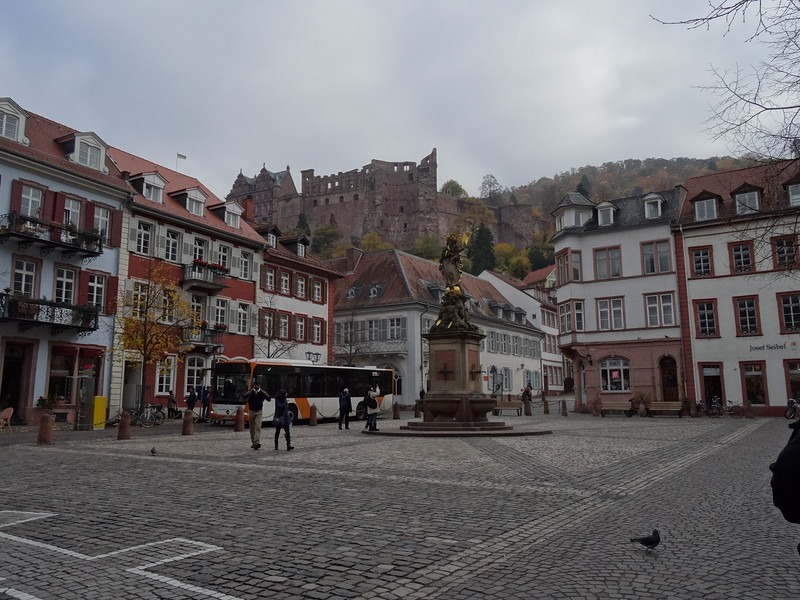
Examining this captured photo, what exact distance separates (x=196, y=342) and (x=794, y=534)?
102 feet

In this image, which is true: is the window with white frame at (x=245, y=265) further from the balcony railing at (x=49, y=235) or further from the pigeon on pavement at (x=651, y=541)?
the pigeon on pavement at (x=651, y=541)

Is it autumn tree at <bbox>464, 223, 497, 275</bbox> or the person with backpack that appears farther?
autumn tree at <bbox>464, 223, 497, 275</bbox>

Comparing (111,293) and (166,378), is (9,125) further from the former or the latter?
(166,378)

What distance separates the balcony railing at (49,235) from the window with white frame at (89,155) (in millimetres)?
4114

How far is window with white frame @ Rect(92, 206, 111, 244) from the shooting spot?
101 ft

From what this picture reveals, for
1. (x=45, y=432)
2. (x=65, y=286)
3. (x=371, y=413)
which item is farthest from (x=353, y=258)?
(x=45, y=432)

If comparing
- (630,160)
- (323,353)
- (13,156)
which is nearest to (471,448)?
(13,156)

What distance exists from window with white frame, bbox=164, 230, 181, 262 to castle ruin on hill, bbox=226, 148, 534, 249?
95.9m

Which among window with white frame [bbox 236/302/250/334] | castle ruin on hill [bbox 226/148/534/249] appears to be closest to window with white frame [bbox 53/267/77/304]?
window with white frame [bbox 236/302/250/334]

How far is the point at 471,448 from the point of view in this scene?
16.9 meters

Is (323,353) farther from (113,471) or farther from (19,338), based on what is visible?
(113,471)

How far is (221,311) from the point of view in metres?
37.5

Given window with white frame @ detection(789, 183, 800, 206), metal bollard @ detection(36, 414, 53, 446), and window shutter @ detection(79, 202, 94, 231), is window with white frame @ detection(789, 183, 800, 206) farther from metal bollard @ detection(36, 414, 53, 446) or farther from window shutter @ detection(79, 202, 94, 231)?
metal bollard @ detection(36, 414, 53, 446)

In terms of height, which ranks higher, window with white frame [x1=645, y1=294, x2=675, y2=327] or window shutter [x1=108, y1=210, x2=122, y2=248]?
window shutter [x1=108, y1=210, x2=122, y2=248]
